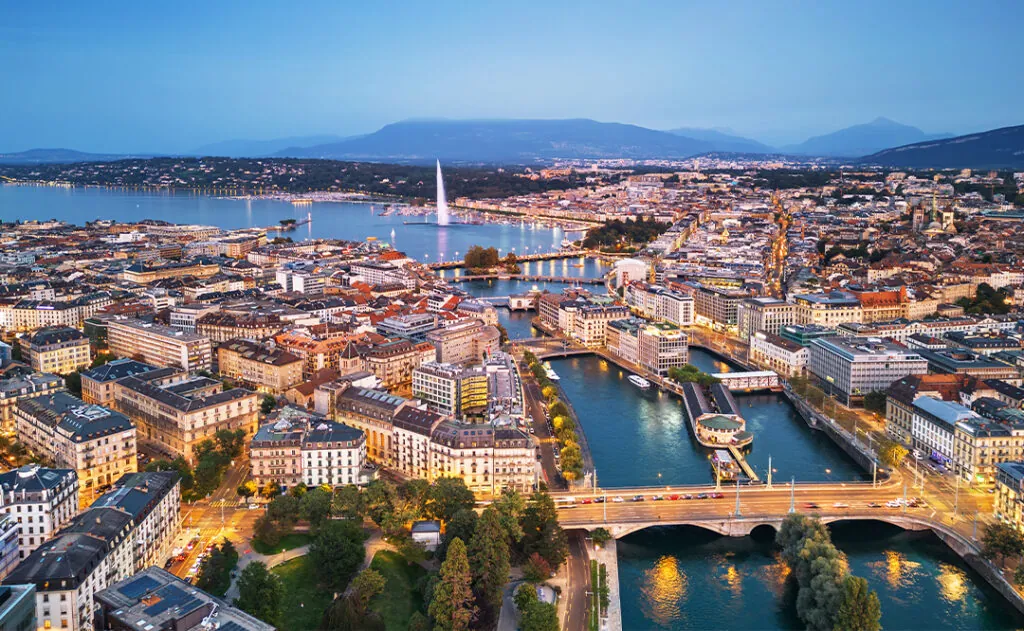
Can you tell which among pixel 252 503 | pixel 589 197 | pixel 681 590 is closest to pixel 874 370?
pixel 681 590

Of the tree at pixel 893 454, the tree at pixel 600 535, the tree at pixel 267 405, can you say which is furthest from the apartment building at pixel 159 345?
the tree at pixel 893 454

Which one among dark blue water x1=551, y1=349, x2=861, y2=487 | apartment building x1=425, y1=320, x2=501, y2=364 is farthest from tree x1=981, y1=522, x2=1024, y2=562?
apartment building x1=425, y1=320, x2=501, y2=364

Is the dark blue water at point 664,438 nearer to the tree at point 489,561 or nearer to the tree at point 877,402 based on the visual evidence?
the tree at point 877,402

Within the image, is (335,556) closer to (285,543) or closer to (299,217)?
(285,543)

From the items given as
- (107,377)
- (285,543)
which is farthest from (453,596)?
(107,377)

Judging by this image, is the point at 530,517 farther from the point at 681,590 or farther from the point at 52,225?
the point at 52,225

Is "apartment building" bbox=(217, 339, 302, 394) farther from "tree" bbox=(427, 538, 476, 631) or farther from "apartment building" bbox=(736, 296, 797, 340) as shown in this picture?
"apartment building" bbox=(736, 296, 797, 340)
